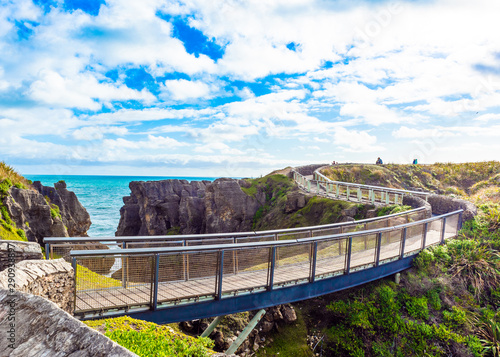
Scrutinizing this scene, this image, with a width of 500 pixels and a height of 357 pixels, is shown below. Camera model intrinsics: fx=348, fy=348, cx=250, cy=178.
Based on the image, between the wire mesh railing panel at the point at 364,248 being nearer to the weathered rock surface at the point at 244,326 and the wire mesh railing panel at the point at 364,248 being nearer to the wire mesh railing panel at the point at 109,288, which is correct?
the weathered rock surface at the point at 244,326

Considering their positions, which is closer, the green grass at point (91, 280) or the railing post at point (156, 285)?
the green grass at point (91, 280)

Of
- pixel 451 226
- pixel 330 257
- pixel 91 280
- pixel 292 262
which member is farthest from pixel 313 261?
pixel 451 226

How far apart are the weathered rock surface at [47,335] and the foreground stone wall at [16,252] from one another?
4.65 m

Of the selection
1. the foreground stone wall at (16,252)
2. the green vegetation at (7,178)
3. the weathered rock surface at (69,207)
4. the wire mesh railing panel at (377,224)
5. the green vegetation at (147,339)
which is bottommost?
the weathered rock surface at (69,207)

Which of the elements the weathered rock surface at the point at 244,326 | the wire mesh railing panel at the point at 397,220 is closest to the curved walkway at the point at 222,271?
the weathered rock surface at the point at 244,326

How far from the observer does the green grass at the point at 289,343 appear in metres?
9.77

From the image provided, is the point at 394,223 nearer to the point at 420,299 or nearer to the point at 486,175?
the point at 420,299

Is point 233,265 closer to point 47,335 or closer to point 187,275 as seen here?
point 187,275

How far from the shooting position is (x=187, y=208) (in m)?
47.5

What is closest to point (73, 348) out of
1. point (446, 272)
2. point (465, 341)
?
point (465, 341)

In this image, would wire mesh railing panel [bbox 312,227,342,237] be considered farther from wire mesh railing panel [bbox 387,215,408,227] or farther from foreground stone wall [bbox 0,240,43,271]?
foreground stone wall [bbox 0,240,43,271]

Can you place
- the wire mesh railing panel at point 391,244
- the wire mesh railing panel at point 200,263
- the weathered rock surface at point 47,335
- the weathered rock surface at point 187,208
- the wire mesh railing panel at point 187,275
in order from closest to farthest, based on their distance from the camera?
the weathered rock surface at point 47,335
the wire mesh railing panel at point 187,275
the wire mesh railing panel at point 200,263
the wire mesh railing panel at point 391,244
the weathered rock surface at point 187,208

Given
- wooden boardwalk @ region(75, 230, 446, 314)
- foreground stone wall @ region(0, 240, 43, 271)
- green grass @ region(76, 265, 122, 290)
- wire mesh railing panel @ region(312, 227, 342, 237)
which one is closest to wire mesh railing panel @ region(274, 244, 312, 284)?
wooden boardwalk @ region(75, 230, 446, 314)

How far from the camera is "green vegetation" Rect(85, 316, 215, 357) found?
5809mm
